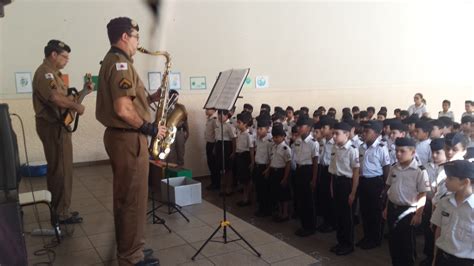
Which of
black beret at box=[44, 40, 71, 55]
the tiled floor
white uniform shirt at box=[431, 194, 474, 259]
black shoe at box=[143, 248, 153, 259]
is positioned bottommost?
the tiled floor

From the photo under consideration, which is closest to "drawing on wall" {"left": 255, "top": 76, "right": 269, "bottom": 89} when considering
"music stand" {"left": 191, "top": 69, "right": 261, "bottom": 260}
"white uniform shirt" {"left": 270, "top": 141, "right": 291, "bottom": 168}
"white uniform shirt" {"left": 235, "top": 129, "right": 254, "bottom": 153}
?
"white uniform shirt" {"left": 235, "top": 129, "right": 254, "bottom": 153}

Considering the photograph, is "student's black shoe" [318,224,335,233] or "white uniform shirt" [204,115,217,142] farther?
"white uniform shirt" [204,115,217,142]

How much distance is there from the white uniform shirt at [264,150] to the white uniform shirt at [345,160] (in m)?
1.52

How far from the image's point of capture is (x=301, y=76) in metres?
10.0

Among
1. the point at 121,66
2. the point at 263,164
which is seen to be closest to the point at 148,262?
the point at 121,66

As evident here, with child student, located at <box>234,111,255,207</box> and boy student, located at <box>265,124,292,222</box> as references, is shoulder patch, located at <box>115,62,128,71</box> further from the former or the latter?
child student, located at <box>234,111,255,207</box>

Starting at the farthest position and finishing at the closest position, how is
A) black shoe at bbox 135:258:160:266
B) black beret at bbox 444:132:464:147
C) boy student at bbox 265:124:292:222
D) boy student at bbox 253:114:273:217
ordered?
boy student at bbox 253:114:273:217 < boy student at bbox 265:124:292:222 < black beret at bbox 444:132:464:147 < black shoe at bbox 135:258:160:266

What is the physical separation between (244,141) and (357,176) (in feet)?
8.73

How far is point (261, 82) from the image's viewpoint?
9.50 metres

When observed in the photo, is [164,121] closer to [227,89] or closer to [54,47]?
[227,89]

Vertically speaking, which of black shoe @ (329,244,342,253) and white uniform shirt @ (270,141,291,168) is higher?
white uniform shirt @ (270,141,291,168)

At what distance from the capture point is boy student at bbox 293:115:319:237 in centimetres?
536

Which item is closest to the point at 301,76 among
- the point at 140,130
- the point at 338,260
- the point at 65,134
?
the point at 338,260

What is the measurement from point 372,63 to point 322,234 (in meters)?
7.09
